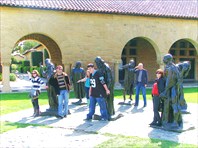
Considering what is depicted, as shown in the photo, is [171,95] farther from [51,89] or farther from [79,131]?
[51,89]

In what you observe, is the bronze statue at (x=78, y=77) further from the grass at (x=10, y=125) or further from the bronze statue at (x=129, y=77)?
the grass at (x=10, y=125)

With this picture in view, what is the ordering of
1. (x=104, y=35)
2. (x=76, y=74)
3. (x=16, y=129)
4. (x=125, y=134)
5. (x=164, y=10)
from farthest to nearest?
(x=164, y=10), (x=104, y=35), (x=76, y=74), (x=16, y=129), (x=125, y=134)

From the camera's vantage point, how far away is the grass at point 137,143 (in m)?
7.08

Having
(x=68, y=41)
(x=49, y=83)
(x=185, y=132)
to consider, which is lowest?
(x=185, y=132)

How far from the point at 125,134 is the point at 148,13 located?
48.3 feet

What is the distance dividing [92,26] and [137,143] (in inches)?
545

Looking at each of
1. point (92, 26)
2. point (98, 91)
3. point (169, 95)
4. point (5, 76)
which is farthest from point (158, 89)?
point (92, 26)

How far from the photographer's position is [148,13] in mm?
21594

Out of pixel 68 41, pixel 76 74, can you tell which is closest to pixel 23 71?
pixel 68 41

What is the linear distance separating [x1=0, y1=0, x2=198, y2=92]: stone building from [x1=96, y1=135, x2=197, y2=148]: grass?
40.3 ft

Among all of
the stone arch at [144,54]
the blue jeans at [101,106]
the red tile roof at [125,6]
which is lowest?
the blue jeans at [101,106]

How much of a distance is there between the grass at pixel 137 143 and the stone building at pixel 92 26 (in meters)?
12.3

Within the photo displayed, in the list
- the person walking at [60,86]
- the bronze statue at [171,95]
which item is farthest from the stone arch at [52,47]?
the bronze statue at [171,95]

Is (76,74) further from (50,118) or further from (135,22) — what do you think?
(135,22)
